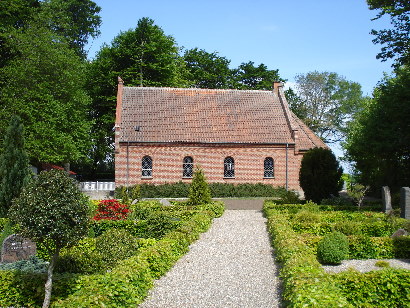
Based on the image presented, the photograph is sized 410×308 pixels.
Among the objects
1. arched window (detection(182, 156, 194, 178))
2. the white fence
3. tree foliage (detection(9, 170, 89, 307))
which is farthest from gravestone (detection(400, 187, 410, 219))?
the white fence

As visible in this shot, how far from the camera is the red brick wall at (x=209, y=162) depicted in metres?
35.7

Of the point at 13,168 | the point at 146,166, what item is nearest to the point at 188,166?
the point at 146,166

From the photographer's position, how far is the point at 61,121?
3716 centimetres

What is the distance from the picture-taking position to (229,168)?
3725 centimetres

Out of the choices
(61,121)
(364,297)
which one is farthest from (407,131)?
(61,121)

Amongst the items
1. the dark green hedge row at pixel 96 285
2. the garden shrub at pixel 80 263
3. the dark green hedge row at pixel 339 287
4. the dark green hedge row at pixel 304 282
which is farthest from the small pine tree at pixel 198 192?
the dark green hedge row at pixel 339 287

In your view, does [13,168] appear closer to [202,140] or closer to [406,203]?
[202,140]

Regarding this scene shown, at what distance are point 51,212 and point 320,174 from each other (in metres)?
21.0

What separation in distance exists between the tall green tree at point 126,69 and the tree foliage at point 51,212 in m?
36.2

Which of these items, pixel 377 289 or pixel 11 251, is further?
pixel 11 251

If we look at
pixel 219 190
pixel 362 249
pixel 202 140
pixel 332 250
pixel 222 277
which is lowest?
pixel 222 277

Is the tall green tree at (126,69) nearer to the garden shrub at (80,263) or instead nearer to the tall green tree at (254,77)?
the tall green tree at (254,77)

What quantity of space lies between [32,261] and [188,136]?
80.1 ft

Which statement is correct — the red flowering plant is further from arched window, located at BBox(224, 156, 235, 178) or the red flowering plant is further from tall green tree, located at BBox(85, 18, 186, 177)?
tall green tree, located at BBox(85, 18, 186, 177)
